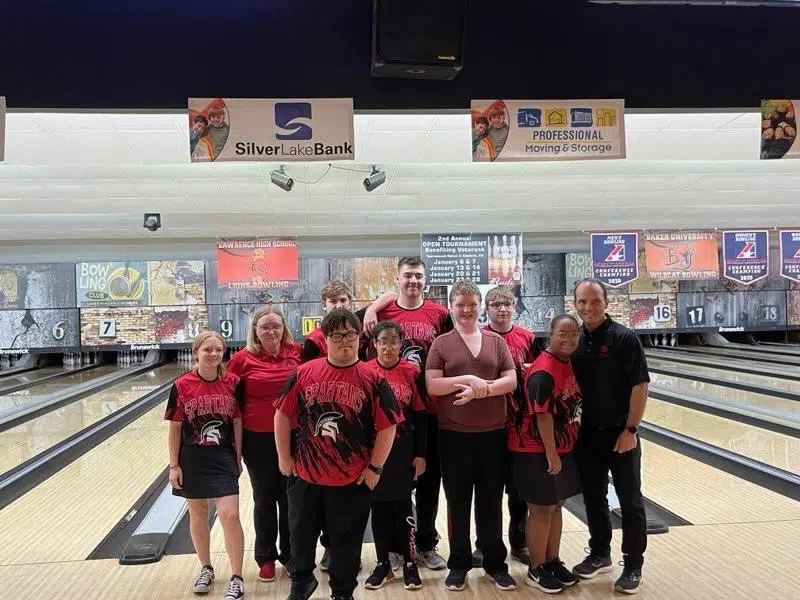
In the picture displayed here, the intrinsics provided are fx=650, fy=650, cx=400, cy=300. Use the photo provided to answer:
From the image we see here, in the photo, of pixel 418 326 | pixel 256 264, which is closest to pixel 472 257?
pixel 256 264

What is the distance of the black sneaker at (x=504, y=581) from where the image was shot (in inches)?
101

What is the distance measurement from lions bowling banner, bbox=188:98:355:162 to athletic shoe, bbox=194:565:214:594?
1.80 meters

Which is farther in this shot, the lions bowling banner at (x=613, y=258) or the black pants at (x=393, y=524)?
the lions bowling banner at (x=613, y=258)

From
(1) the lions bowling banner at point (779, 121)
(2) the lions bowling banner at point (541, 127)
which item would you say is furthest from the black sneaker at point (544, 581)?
(1) the lions bowling banner at point (779, 121)

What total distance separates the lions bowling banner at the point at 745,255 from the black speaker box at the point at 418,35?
27.3 ft

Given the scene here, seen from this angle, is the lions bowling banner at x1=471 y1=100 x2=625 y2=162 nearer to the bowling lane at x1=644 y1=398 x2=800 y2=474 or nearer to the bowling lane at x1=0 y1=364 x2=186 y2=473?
the bowling lane at x1=644 y1=398 x2=800 y2=474

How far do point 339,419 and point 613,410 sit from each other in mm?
1098

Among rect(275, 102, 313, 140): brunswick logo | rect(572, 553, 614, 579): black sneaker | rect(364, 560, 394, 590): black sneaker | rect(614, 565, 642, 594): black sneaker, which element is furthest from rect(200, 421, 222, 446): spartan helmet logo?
rect(614, 565, 642, 594): black sneaker

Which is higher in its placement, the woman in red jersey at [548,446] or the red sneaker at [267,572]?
the woman in red jersey at [548,446]

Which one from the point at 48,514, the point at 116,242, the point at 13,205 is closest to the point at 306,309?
the point at 116,242

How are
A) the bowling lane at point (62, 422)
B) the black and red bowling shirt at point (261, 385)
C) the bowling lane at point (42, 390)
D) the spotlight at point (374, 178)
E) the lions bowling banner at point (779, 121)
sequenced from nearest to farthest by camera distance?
the black and red bowling shirt at point (261, 385) < the lions bowling banner at point (779, 121) < the bowling lane at point (62, 422) < the spotlight at point (374, 178) < the bowling lane at point (42, 390)

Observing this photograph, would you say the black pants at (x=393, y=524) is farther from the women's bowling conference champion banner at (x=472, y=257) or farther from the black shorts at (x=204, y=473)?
the women's bowling conference champion banner at (x=472, y=257)

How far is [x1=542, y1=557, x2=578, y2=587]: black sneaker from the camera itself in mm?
2596

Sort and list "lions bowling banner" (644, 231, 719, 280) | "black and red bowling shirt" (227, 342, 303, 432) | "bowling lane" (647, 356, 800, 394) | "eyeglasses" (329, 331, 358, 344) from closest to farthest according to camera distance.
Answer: "eyeglasses" (329, 331, 358, 344) → "black and red bowling shirt" (227, 342, 303, 432) → "bowling lane" (647, 356, 800, 394) → "lions bowling banner" (644, 231, 719, 280)
